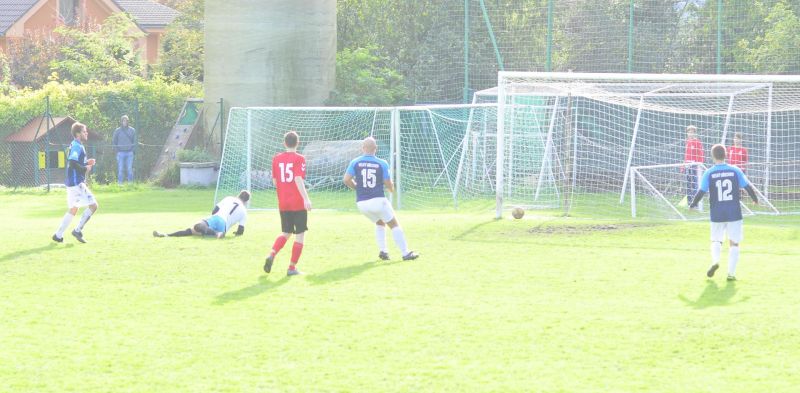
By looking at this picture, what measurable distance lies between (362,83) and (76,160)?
56.0 feet

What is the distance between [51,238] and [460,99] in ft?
57.1

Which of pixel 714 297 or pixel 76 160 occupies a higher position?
pixel 76 160

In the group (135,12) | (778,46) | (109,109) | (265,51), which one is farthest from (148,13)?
(778,46)

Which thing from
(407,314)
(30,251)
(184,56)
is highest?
(184,56)

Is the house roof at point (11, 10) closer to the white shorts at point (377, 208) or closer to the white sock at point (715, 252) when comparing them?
the white shorts at point (377, 208)

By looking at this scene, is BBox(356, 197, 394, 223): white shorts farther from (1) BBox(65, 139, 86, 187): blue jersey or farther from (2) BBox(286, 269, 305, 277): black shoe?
(1) BBox(65, 139, 86, 187): blue jersey

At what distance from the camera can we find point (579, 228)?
1758cm

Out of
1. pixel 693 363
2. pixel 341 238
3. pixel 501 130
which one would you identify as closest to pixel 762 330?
pixel 693 363

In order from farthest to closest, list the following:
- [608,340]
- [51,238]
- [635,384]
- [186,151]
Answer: [186,151]
[51,238]
[608,340]
[635,384]

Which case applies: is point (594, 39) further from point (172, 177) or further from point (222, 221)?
point (222, 221)

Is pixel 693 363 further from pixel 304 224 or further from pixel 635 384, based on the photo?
pixel 304 224

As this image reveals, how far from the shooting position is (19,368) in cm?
848

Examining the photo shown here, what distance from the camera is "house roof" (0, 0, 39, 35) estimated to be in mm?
50750

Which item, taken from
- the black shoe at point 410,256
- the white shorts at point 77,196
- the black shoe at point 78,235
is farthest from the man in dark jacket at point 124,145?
the black shoe at point 410,256
